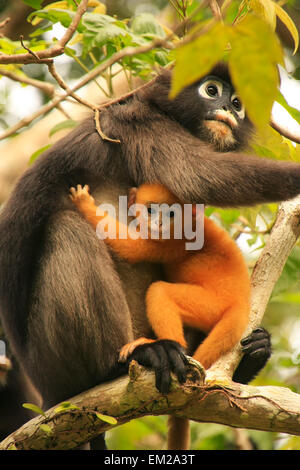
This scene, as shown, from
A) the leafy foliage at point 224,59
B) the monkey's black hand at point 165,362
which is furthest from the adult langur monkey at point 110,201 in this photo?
the leafy foliage at point 224,59

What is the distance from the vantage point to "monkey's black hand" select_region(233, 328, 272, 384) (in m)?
3.80

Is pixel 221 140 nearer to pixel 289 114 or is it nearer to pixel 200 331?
pixel 289 114

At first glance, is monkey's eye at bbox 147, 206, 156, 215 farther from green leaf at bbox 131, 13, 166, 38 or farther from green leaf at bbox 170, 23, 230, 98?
green leaf at bbox 170, 23, 230, 98

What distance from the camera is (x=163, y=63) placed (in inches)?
173

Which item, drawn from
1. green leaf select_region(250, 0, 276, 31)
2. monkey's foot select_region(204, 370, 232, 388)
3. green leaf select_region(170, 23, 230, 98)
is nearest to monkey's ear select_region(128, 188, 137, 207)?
monkey's foot select_region(204, 370, 232, 388)

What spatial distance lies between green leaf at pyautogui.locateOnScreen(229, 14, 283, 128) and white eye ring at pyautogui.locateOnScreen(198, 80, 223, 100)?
2701mm

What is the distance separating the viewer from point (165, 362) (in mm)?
3057

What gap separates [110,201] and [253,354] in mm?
1422

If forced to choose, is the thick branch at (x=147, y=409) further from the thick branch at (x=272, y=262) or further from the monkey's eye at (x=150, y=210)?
the monkey's eye at (x=150, y=210)

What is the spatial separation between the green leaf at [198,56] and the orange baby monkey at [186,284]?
227 cm

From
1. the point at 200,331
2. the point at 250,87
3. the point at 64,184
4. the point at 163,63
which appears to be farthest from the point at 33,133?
the point at 250,87

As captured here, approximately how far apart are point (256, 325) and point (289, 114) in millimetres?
1519

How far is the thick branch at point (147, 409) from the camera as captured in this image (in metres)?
3.14

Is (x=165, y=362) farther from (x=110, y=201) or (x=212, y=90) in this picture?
(x=212, y=90)
